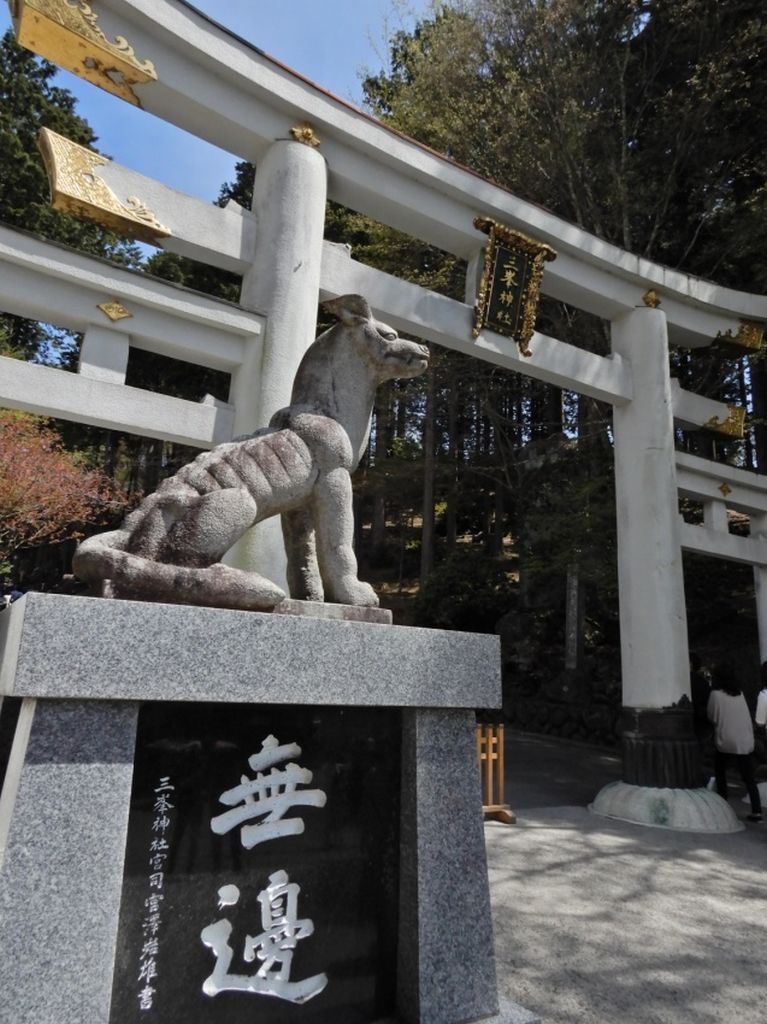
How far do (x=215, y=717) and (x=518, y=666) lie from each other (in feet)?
38.8

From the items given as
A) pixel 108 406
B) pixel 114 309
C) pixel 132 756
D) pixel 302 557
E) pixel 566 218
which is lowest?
pixel 132 756

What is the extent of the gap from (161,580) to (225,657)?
335 mm

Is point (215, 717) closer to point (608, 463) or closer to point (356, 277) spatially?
point (356, 277)

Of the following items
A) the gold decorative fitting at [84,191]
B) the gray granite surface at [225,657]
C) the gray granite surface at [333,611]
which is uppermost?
the gold decorative fitting at [84,191]

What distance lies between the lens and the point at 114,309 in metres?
3.81

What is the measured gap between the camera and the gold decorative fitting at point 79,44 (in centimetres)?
365

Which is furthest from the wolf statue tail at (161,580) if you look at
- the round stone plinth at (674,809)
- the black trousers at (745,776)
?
the black trousers at (745,776)

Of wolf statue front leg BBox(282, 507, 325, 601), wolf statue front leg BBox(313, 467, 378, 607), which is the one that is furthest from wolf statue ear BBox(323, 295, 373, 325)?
wolf statue front leg BBox(282, 507, 325, 601)

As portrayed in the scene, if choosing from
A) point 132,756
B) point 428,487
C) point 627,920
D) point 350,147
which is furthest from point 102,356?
point 428,487

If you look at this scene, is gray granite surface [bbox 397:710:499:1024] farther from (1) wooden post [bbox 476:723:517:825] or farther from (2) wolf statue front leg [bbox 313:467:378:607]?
(1) wooden post [bbox 476:723:517:825]

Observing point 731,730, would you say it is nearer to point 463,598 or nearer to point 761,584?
point 761,584

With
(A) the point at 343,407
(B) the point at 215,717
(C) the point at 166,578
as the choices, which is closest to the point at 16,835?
(B) the point at 215,717

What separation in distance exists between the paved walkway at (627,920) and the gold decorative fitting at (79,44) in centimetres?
517

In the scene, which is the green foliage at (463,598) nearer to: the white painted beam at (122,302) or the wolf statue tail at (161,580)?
the white painted beam at (122,302)
